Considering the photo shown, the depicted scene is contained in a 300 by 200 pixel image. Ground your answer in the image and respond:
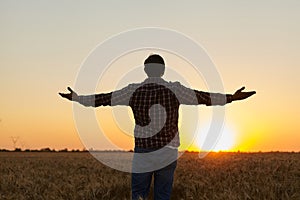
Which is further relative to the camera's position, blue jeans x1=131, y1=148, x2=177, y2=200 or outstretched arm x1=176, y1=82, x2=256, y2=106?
blue jeans x1=131, y1=148, x2=177, y2=200

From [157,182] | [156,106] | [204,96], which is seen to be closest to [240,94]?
[204,96]

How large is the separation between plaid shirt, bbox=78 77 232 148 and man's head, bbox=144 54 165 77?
7 cm

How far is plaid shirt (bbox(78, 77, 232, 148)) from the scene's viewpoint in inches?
217

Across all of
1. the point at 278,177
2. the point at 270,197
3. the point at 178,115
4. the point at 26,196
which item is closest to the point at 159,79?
the point at 178,115

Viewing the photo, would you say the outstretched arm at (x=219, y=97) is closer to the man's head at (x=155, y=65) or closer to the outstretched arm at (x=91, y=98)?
the man's head at (x=155, y=65)

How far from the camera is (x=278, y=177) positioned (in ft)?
35.3

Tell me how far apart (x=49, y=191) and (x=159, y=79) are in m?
4.40

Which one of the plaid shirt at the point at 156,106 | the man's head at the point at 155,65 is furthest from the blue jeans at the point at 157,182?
the man's head at the point at 155,65

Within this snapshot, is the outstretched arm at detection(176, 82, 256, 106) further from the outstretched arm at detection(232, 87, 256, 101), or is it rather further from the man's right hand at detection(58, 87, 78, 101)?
the man's right hand at detection(58, 87, 78, 101)

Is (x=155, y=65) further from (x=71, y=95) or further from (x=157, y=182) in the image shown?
(x=157, y=182)

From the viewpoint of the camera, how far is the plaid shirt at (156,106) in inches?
217

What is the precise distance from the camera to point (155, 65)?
555cm

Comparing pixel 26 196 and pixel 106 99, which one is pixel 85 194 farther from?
pixel 106 99

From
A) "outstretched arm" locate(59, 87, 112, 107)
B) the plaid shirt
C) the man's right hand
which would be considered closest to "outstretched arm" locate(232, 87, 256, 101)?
the plaid shirt
